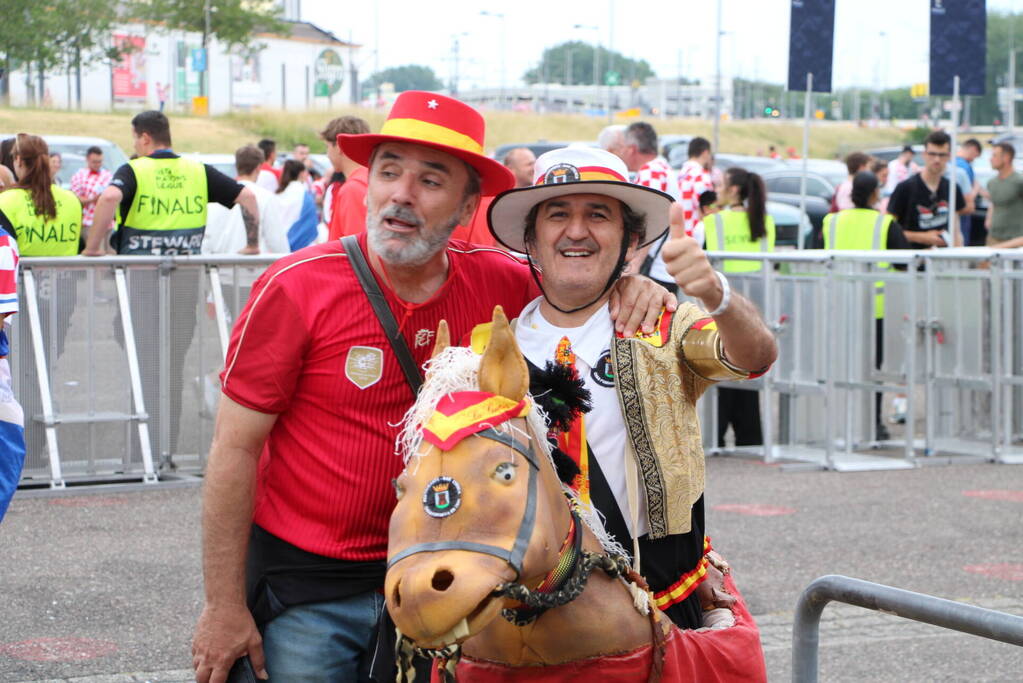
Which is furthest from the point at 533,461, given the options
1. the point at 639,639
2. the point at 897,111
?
the point at 897,111

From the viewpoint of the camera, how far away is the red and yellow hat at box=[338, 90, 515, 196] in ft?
10.6

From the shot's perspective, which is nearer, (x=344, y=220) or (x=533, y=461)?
(x=533, y=461)

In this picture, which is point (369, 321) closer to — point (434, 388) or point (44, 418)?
point (434, 388)

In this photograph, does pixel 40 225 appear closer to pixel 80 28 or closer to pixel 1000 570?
pixel 1000 570

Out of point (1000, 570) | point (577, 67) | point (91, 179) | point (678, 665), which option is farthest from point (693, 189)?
point (577, 67)

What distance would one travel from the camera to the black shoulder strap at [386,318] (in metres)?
3.17

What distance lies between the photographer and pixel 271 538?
323 centimetres

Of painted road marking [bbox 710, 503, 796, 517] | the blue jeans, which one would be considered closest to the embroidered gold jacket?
the blue jeans

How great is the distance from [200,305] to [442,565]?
22.6ft

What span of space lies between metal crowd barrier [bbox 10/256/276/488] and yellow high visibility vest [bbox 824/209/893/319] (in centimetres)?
470

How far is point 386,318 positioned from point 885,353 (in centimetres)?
745

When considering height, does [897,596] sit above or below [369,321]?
below

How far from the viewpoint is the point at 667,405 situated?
3043 mm

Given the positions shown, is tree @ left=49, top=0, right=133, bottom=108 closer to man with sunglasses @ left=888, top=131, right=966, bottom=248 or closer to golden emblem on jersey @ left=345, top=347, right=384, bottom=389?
man with sunglasses @ left=888, top=131, right=966, bottom=248
